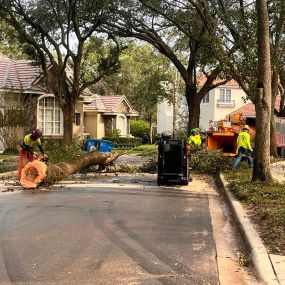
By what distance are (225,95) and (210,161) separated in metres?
41.3

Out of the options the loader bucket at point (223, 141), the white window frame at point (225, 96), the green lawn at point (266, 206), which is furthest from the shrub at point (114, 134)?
the green lawn at point (266, 206)

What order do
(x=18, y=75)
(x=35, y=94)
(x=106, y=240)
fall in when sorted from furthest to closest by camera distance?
(x=18, y=75) < (x=35, y=94) < (x=106, y=240)

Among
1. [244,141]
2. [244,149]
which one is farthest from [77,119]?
[244,149]

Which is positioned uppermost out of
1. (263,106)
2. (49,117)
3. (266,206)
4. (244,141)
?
(49,117)

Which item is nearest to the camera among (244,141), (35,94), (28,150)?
(28,150)

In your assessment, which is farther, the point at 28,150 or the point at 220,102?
the point at 220,102

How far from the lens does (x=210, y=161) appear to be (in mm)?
17062

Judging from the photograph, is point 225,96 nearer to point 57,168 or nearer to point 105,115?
point 105,115

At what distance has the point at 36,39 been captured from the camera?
80.9 ft

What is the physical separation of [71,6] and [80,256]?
17.8m

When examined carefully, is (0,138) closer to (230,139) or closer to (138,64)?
(230,139)

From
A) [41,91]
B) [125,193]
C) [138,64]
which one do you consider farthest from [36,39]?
[138,64]

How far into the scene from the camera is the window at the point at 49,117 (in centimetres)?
3164

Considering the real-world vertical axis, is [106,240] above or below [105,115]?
below
